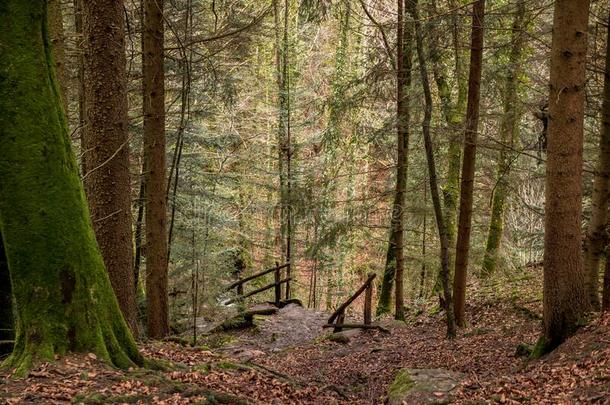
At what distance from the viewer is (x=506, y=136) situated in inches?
539

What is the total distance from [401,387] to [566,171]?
3.33 meters

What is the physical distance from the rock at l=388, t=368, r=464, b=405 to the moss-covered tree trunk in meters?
3.59

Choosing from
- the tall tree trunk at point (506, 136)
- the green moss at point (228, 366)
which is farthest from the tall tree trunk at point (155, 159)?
the tall tree trunk at point (506, 136)

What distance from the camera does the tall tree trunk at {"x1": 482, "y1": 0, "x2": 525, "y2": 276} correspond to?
10.5m

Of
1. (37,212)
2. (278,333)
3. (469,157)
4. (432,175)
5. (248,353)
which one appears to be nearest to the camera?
(37,212)

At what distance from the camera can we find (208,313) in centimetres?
1584

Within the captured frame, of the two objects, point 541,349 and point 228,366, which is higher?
point 541,349

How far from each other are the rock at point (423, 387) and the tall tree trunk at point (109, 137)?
150 inches

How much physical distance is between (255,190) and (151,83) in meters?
14.8

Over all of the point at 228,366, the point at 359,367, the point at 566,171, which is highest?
the point at 566,171

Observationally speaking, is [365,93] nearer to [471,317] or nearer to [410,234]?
[471,317]

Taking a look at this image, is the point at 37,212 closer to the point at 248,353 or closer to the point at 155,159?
the point at 155,159

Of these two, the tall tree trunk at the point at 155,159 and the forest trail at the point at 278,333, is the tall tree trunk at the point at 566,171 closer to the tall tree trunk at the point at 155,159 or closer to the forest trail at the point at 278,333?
the tall tree trunk at the point at 155,159

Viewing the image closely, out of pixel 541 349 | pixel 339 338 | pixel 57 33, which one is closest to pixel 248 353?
pixel 339 338
